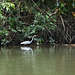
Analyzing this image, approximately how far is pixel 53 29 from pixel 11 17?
2.29m

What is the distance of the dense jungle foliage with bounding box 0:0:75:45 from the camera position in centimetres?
1292

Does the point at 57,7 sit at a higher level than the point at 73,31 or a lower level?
higher

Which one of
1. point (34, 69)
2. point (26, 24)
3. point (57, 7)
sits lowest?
point (34, 69)

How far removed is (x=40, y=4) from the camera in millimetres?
13969

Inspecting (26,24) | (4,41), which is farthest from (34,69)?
(26,24)

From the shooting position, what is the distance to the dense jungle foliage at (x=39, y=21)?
42.4ft

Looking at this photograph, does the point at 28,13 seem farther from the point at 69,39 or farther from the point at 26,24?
the point at 69,39

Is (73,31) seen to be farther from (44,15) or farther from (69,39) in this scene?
(44,15)

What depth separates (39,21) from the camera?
13.0m

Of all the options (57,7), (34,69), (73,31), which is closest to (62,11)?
(57,7)

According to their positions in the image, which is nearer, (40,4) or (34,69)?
(34,69)

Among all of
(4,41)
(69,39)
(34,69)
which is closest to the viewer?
(34,69)

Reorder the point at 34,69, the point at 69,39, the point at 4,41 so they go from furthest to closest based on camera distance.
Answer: the point at 69,39, the point at 4,41, the point at 34,69

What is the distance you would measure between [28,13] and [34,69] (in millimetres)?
8843
